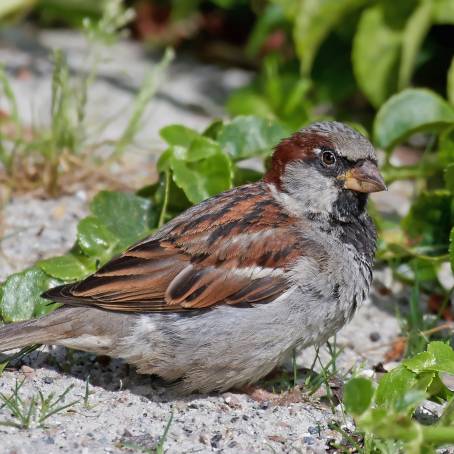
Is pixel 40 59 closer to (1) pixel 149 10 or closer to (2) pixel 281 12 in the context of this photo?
(1) pixel 149 10

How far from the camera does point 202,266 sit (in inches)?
133

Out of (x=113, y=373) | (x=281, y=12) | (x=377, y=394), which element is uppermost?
(x=281, y=12)

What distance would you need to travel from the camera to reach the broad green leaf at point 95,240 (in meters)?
3.87

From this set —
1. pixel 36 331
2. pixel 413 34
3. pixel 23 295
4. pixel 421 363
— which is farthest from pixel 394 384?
pixel 413 34

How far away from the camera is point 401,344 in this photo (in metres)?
3.91

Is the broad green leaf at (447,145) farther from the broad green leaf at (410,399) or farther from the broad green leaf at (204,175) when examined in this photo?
the broad green leaf at (410,399)

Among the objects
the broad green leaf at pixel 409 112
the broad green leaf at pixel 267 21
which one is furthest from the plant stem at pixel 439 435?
the broad green leaf at pixel 267 21

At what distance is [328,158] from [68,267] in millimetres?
1163

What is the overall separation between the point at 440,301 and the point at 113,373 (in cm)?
161

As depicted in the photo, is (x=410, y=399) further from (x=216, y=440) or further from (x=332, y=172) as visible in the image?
(x=332, y=172)

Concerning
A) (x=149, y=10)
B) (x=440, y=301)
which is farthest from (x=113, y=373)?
(x=149, y=10)

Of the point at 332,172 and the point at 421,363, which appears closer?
the point at 421,363

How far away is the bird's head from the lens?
11.6ft

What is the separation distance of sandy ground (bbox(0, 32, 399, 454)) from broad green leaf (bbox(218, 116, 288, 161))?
83 cm
